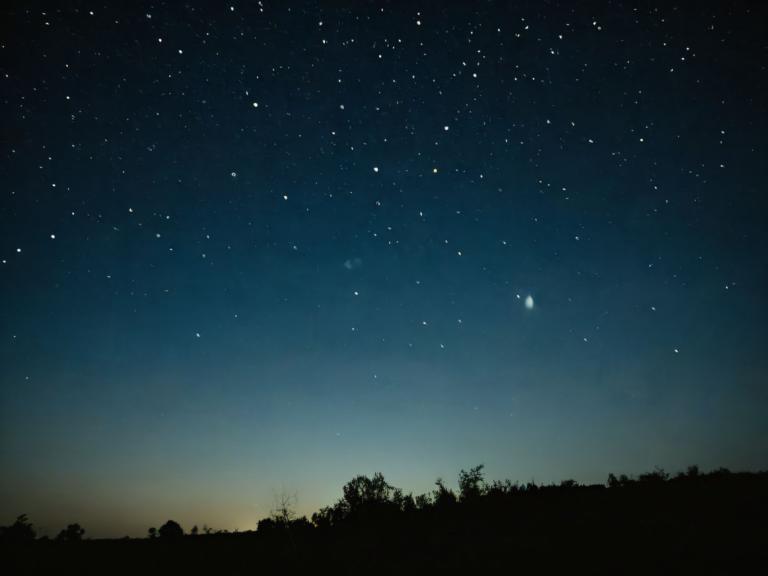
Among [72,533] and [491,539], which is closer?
[491,539]

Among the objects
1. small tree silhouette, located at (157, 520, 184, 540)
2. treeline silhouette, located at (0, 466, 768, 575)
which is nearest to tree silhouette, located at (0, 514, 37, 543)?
treeline silhouette, located at (0, 466, 768, 575)

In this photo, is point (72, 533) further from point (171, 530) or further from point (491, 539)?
point (491, 539)

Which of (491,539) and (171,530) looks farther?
(171,530)

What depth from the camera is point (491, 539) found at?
18.0 meters

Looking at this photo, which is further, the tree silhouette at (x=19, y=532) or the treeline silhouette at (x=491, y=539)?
the tree silhouette at (x=19, y=532)

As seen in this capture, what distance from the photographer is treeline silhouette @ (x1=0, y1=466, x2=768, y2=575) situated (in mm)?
13664

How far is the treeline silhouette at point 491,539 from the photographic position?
13.7 m

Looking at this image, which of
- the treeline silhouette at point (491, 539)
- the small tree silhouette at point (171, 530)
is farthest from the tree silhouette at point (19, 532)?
the small tree silhouette at point (171, 530)

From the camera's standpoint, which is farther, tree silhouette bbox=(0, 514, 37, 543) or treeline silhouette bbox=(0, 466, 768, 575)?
tree silhouette bbox=(0, 514, 37, 543)

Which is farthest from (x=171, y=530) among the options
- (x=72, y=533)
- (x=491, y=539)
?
(x=491, y=539)

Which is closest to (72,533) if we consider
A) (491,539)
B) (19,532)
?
(19,532)

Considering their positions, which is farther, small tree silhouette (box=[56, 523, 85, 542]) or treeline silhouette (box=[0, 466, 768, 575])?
small tree silhouette (box=[56, 523, 85, 542])

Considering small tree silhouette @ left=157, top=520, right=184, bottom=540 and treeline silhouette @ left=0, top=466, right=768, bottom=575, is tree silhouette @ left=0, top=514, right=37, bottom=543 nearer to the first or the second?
treeline silhouette @ left=0, top=466, right=768, bottom=575

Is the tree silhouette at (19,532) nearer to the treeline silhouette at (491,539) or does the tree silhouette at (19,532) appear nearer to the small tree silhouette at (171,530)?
the treeline silhouette at (491,539)
